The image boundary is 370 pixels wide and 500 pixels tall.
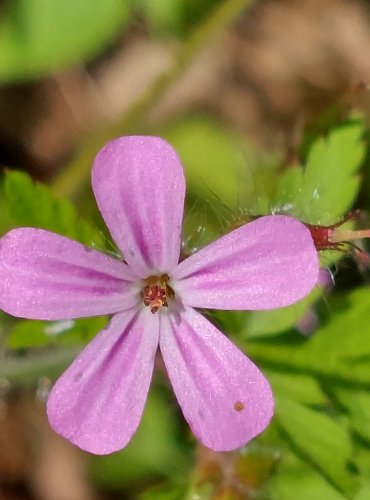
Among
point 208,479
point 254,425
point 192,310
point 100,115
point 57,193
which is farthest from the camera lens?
point 100,115

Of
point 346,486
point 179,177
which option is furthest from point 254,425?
point 346,486

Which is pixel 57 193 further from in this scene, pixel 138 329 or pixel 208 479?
pixel 138 329

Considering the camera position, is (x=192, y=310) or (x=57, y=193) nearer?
(x=192, y=310)

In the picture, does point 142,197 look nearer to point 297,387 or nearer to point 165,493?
point 297,387

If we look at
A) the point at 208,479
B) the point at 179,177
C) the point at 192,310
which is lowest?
the point at 208,479

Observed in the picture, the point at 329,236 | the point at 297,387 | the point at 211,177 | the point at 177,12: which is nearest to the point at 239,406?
the point at 329,236

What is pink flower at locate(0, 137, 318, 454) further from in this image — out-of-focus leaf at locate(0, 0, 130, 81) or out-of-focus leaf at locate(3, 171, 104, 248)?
out-of-focus leaf at locate(0, 0, 130, 81)

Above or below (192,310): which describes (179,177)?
above

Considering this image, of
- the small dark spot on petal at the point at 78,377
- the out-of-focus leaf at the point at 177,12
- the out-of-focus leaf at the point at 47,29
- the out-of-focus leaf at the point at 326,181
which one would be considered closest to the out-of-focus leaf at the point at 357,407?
the out-of-focus leaf at the point at 326,181
